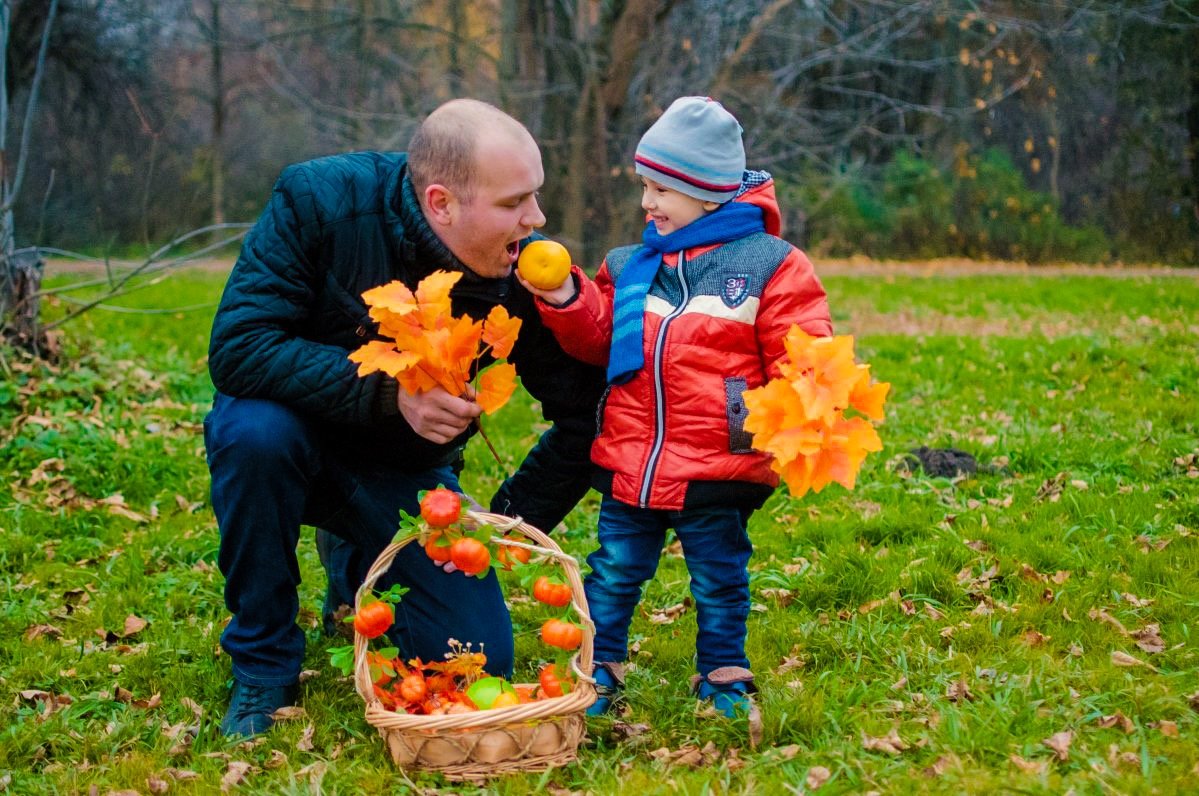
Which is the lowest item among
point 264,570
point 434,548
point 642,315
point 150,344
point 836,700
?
point 150,344

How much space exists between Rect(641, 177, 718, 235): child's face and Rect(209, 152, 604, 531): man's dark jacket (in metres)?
0.47

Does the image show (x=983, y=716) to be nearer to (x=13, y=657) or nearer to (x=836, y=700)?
(x=836, y=700)

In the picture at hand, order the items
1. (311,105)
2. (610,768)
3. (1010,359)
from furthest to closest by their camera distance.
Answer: (311,105) < (1010,359) < (610,768)

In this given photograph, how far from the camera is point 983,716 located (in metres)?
2.91

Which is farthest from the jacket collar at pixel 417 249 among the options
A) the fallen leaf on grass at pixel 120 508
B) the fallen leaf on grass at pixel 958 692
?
the fallen leaf on grass at pixel 120 508

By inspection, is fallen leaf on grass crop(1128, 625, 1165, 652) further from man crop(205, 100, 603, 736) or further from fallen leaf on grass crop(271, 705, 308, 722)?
Result: fallen leaf on grass crop(271, 705, 308, 722)

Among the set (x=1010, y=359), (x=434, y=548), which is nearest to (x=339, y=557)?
(x=434, y=548)

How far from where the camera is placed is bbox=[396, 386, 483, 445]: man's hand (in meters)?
2.96

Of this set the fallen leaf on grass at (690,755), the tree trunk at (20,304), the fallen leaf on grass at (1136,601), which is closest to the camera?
the fallen leaf on grass at (690,755)

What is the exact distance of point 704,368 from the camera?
3137mm

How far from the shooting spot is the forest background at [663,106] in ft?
38.1

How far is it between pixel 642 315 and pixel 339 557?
1.37 meters

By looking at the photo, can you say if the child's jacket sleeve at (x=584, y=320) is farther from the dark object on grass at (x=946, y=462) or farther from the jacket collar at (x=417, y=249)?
the dark object on grass at (x=946, y=462)

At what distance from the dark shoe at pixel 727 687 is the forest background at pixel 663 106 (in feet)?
28.2
